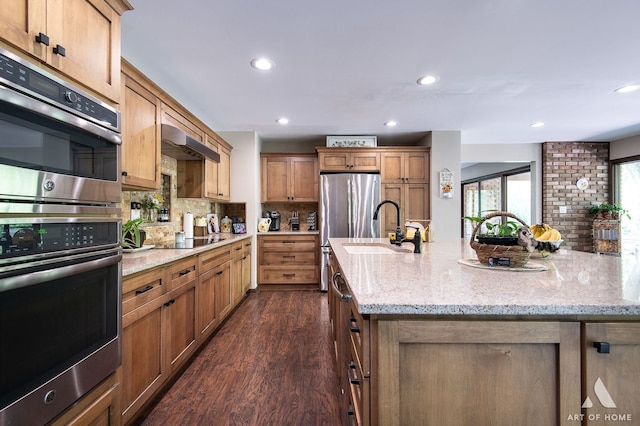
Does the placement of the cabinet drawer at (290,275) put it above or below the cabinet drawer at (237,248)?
below

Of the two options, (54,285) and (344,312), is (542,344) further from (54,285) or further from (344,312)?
(54,285)

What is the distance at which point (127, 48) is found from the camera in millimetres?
2160

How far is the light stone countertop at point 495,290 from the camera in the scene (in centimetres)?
77

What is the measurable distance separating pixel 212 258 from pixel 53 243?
169cm

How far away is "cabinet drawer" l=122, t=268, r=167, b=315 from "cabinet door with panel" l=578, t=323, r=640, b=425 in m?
1.80

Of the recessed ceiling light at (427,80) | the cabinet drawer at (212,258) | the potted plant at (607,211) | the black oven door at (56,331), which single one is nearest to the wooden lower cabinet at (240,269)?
the cabinet drawer at (212,258)

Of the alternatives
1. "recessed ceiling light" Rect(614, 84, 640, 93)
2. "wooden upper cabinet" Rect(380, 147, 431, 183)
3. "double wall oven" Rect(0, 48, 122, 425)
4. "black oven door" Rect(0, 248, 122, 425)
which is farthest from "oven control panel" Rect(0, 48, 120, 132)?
"recessed ceiling light" Rect(614, 84, 640, 93)

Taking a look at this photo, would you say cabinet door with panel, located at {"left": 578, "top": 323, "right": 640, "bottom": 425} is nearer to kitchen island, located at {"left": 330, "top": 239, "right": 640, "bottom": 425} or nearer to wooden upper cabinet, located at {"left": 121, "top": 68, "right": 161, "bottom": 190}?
kitchen island, located at {"left": 330, "top": 239, "right": 640, "bottom": 425}

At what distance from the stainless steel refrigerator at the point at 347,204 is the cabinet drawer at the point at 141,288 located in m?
2.74

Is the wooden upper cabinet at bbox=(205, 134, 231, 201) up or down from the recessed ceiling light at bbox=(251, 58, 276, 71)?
down

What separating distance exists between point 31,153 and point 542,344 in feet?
5.38

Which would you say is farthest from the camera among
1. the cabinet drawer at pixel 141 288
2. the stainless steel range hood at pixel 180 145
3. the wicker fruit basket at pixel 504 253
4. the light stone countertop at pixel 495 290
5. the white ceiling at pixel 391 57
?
the stainless steel range hood at pixel 180 145

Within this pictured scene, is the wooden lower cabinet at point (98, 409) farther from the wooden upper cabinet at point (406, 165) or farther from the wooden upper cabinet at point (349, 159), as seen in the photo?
the wooden upper cabinet at point (406, 165)

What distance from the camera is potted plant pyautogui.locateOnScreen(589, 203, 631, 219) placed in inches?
188
